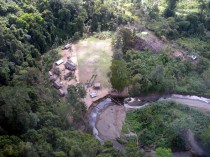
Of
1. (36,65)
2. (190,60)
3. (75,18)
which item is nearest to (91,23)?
(75,18)

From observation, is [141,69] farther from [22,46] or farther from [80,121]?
[22,46]

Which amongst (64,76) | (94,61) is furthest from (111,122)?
(94,61)

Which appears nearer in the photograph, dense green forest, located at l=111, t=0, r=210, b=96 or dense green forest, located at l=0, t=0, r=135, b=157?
dense green forest, located at l=0, t=0, r=135, b=157

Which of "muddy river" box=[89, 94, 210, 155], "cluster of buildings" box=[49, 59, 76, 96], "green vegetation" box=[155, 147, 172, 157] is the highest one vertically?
"cluster of buildings" box=[49, 59, 76, 96]

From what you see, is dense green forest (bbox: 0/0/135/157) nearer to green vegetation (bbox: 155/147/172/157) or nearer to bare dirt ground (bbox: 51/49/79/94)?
bare dirt ground (bbox: 51/49/79/94)

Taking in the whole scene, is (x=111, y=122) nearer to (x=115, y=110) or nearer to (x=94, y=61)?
(x=115, y=110)

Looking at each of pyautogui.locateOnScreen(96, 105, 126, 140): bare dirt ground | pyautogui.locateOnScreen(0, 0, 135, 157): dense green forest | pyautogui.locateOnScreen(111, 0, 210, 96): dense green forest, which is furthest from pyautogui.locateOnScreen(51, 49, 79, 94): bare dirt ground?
pyautogui.locateOnScreen(96, 105, 126, 140): bare dirt ground
